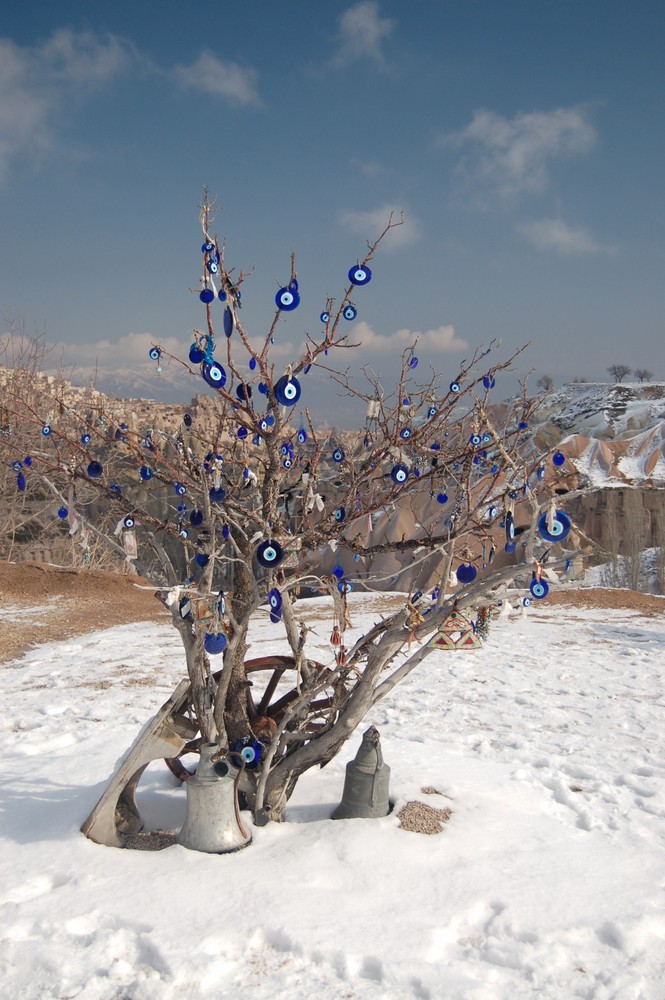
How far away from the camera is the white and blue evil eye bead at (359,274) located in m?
3.27

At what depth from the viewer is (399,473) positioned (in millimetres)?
3562

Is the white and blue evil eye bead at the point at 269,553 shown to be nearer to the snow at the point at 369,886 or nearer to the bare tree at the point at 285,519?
the bare tree at the point at 285,519

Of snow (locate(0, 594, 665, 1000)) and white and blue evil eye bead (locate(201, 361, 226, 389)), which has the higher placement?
white and blue evil eye bead (locate(201, 361, 226, 389))

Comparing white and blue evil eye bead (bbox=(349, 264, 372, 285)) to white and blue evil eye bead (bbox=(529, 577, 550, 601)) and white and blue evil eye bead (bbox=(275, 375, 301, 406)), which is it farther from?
white and blue evil eye bead (bbox=(529, 577, 550, 601))

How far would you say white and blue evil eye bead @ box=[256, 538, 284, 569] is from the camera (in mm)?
2980

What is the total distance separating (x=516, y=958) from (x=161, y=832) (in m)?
1.83

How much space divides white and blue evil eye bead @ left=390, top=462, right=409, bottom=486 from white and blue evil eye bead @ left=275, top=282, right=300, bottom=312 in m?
0.95

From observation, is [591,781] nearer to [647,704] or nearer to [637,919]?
[637,919]

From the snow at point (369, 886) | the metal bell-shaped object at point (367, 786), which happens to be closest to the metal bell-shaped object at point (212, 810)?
the snow at point (369, 886)

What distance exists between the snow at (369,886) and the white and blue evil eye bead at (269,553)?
1369 millimetres

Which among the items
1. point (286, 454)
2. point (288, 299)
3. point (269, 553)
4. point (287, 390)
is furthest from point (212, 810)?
point (288, 299)

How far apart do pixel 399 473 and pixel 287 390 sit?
791 mm

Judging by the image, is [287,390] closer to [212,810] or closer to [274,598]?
[274,598]

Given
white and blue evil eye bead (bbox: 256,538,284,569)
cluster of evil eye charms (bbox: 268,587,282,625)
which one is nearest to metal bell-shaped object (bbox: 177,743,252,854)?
cluster of evil eye charms (bbox: 268,587,282,625)
